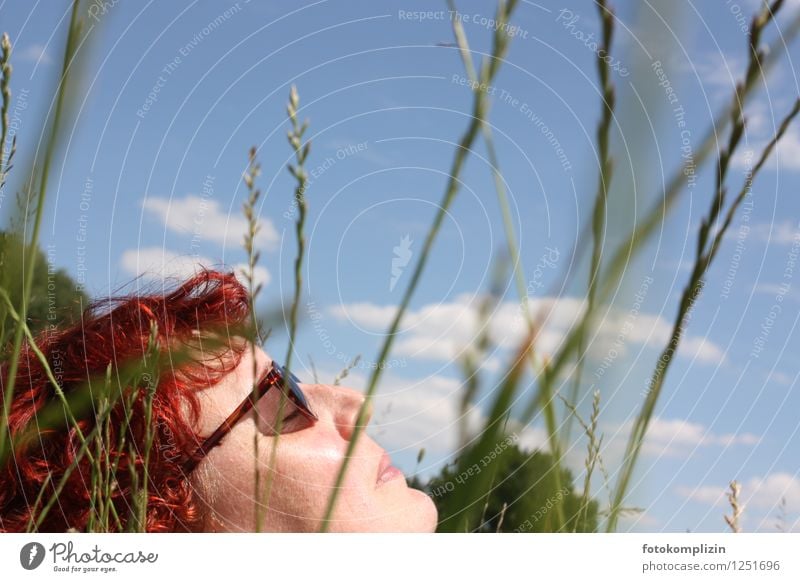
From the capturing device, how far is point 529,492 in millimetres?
1271

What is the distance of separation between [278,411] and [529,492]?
661 mm

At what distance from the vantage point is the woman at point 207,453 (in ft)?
5.35

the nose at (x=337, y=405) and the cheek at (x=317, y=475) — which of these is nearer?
the cheek at (x=317, y=475)

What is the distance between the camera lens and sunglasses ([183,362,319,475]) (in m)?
1.70

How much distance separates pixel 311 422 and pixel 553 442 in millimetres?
1110

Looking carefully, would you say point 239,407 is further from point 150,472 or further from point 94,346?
point 94,346
